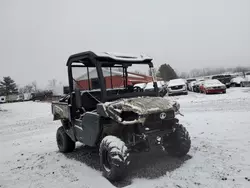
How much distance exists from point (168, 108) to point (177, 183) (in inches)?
49.9

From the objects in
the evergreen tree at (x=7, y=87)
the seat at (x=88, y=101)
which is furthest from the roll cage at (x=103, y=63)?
the evergreen tree at (x=7, y=87)

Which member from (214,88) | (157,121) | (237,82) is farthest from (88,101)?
(237,82)

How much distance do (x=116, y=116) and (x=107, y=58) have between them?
49.9 inches

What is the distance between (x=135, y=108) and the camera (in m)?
4.05

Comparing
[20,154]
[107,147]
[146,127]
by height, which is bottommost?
[20,154]

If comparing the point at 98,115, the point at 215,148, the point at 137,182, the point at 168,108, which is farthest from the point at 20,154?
the point at 215,148

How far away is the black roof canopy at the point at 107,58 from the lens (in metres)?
4.68

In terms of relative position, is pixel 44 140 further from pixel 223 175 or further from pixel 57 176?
pixel 223 175

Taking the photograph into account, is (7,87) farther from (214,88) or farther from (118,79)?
(118,79)

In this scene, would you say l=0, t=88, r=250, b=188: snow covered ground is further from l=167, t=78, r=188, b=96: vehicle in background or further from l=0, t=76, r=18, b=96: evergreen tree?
l=0, t=76, r=18, b=96: evergreen tree

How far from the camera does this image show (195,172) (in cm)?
428

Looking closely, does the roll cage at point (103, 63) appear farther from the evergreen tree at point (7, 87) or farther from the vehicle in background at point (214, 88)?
the evergreen tree at point (7, 87)

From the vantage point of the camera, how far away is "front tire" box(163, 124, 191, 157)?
4.90 meters

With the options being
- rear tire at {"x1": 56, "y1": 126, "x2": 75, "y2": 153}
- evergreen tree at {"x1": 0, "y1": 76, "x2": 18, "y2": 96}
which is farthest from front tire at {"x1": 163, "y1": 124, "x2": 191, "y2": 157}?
evergreen tree at {"x1": 0, "y1": 76, "x2": 18, "y2": 96}
